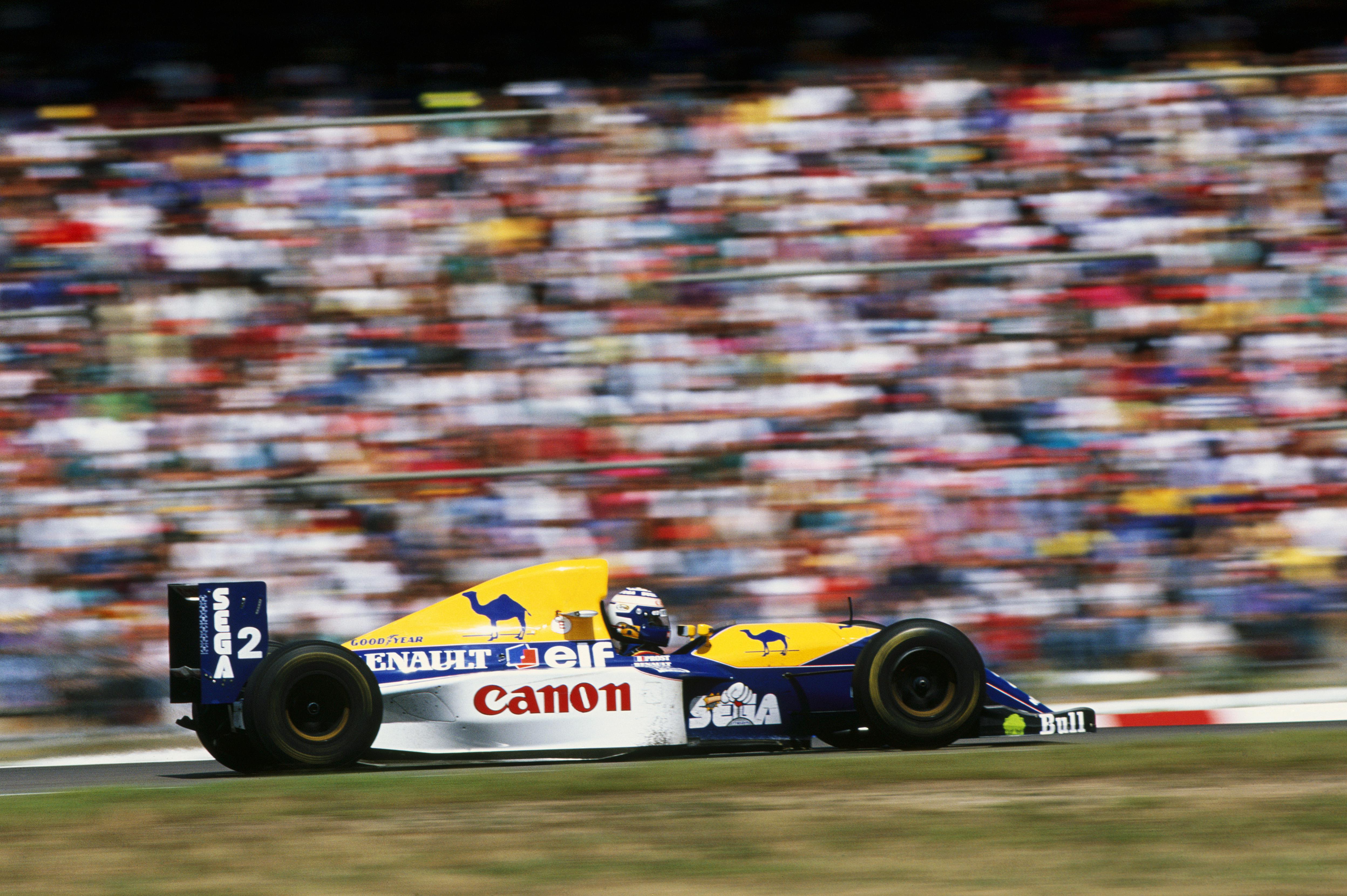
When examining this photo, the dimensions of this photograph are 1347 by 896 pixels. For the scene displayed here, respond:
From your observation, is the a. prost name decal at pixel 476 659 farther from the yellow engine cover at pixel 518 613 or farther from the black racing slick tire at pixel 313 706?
the black racing slick tire at pixel 313 706

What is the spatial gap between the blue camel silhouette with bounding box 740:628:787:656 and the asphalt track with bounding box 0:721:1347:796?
50 cm

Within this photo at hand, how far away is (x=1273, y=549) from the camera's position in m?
10.6

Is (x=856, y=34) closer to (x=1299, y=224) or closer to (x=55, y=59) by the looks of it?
(x=1299, y=224)

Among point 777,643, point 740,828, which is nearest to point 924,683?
point 777,643

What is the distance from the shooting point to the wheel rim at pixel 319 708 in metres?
7.46

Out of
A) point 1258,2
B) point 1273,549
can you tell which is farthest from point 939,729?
point 1258,2

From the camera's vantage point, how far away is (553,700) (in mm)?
7648

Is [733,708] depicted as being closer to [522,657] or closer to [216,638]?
[522,657]

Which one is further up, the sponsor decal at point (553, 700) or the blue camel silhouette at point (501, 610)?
the blue camel silhouette at point (501, 610)

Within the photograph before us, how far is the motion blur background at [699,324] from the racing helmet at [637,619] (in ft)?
7.69

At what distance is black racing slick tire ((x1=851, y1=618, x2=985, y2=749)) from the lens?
A: 7.71 metres

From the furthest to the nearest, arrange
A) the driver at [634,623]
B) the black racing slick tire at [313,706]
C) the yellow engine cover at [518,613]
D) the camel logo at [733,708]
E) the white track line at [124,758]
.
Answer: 1. the white track line at [124,758]
2. the driver at [634,623]
3. the yellow engine cover at [518,613]
4. the camel logo at [733,708]
5. the black racing slick tire at [313,706]

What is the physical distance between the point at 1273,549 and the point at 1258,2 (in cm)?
387

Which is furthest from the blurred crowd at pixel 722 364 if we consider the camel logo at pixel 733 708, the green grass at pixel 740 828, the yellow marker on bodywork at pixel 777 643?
the green grass at pixel 740 828
